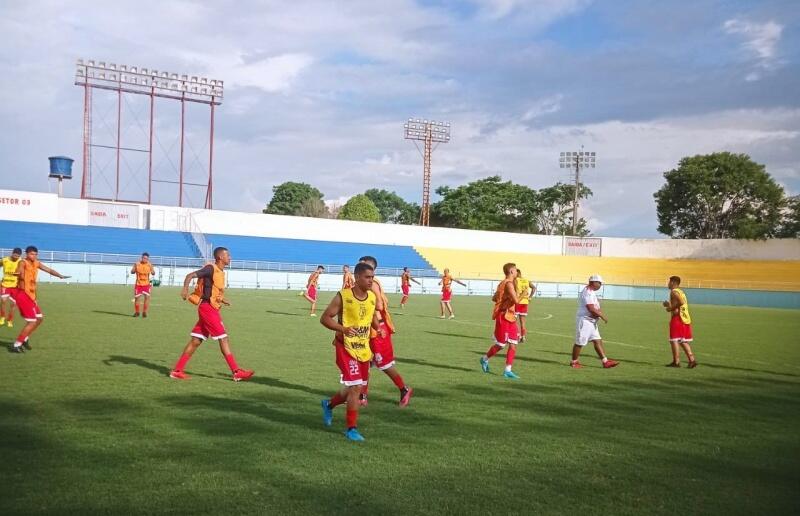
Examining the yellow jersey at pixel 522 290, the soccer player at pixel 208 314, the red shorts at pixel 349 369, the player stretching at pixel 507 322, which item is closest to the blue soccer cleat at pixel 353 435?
the red shorts at pixel 349 369

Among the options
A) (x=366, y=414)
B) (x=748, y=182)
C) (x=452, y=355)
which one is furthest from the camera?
(x=748, y=182)

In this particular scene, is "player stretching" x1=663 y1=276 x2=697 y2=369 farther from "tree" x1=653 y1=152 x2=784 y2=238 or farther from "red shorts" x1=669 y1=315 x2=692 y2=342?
"tree" x1=653 y1=152 x2=784 y2=238

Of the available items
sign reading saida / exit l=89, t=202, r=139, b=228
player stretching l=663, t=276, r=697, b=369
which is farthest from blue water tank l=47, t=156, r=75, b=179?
player stretching l=663, t=276, r=697, b=369

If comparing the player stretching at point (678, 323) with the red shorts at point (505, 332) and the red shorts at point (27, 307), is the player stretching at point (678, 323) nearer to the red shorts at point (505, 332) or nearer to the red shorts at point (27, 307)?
the red shorts at point (505, 332)

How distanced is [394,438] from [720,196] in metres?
75.5

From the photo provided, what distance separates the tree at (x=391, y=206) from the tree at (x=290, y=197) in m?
10.8

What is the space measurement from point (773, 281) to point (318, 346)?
55.2 m

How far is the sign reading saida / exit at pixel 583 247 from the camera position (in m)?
72.2

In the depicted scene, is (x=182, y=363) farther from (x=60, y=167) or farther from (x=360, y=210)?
(x=360, y=210)

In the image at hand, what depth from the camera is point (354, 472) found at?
250 inches

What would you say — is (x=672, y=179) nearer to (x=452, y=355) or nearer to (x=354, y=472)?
(x=452, y=355)

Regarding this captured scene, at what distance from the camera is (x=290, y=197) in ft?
348

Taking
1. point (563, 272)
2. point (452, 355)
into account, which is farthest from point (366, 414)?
point (563, 272)

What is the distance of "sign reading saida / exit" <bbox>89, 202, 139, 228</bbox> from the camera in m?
54.7
